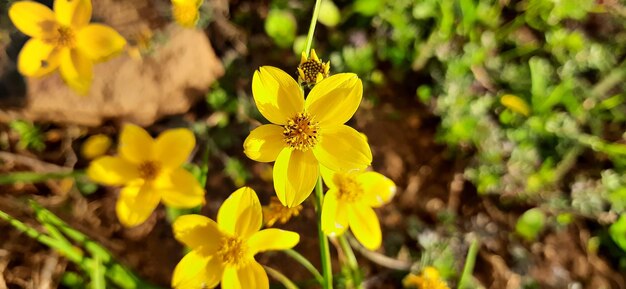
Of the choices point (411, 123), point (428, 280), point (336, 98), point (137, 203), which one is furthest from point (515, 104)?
point (137, 203)

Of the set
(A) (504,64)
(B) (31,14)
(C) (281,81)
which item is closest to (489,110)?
(A) (504,64)

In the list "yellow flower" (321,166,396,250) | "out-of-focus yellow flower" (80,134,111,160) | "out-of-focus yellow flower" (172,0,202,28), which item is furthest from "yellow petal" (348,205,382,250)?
"out-of-focus yellow flower" (80,134,111,160)

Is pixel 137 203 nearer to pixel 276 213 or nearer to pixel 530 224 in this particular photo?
pixel 276 213

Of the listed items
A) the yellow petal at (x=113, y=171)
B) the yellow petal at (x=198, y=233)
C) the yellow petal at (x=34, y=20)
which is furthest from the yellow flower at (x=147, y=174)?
the yellow petal at (x=34, y=20)

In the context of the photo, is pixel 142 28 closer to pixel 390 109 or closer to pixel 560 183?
pixel 390 109

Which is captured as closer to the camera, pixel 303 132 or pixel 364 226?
pixel 303 132
